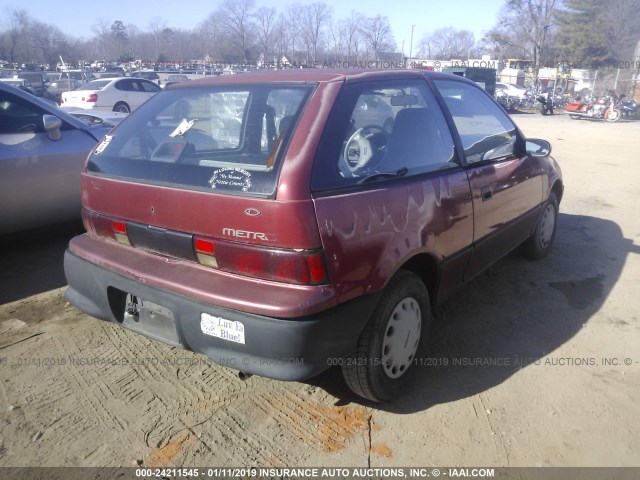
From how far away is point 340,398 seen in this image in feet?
8.86

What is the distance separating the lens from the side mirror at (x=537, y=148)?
3964 millimetres

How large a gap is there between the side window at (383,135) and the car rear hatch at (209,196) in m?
0.18

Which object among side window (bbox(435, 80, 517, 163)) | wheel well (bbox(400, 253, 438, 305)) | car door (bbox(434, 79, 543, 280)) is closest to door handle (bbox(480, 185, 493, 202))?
car door (bbox(434, 79, 543, 280))

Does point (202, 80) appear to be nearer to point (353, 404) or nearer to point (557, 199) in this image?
point (353, 404)

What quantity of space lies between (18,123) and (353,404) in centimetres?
373

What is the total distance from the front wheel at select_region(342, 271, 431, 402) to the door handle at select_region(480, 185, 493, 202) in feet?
2.68

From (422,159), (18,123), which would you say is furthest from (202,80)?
(18,123)

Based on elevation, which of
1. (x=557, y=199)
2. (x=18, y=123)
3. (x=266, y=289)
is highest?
(x=18, y=123)

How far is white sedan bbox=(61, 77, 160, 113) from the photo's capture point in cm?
1547

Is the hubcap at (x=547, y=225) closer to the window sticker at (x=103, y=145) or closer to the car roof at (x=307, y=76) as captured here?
the car roof at (x=307, y=76)

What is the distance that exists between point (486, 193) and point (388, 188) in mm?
1076

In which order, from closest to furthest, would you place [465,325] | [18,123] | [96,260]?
[96,260] < [465,325] < [18,123]

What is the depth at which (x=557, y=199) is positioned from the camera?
4781 mm

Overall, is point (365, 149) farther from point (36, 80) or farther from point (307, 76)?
point (36, 80)
